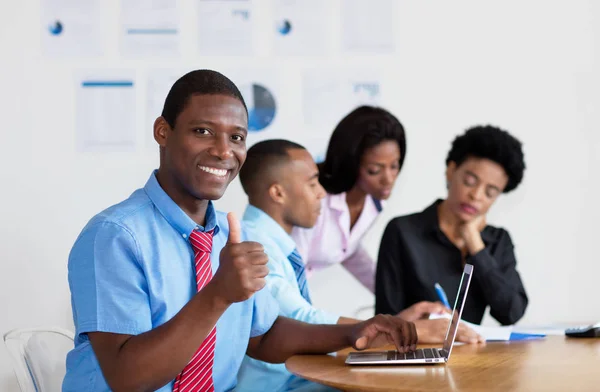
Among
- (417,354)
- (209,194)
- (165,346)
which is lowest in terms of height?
(417,354)

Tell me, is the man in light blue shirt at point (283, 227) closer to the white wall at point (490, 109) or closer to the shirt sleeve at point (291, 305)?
the shirt sleeve at point (291, 305)

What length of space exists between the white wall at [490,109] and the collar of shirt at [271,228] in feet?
3.75

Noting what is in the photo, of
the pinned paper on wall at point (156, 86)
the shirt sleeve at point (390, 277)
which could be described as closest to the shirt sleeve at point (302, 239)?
the shirt sleeve at point (390, 277)

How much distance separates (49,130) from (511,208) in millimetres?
2195

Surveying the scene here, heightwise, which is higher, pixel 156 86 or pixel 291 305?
pixel 156 86

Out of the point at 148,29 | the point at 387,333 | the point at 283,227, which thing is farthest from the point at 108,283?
the point at 148,29

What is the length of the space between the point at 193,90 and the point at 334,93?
212cm

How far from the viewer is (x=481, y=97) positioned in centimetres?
366

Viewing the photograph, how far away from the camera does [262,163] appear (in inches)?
96.0

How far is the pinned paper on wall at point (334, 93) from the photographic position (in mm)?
3562

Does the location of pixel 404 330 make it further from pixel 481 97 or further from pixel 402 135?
pixel 481 97

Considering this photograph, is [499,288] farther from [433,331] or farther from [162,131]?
[162,131]

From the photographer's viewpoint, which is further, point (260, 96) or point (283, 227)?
point (260, 96)

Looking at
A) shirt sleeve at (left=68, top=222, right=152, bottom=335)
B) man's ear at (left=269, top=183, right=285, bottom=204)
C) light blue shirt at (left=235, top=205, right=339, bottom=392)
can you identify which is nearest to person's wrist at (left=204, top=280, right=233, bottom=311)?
shirt sleeve at (left=68, top=222, right=152, bottom=335)
